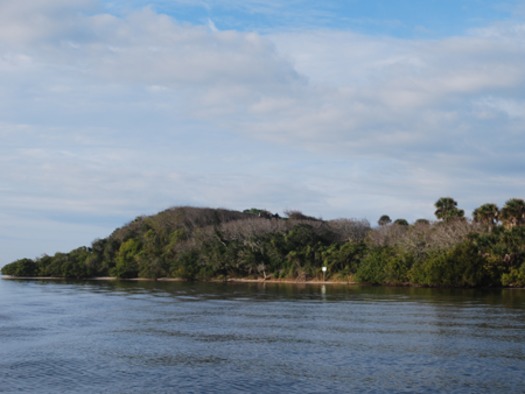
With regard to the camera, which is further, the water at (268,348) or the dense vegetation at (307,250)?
the dense vegetation at (307,250)

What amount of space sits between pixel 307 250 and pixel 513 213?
3105 centimetres

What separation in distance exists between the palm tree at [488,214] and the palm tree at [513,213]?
1.84 m

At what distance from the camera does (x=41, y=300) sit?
63.0 metres

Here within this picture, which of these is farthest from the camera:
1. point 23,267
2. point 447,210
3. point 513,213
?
point 23,267

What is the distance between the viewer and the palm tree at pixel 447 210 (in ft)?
286

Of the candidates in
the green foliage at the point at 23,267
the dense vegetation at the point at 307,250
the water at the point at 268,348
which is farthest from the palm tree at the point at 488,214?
the green foliage at the point at 23,267

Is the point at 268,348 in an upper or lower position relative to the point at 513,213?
lower

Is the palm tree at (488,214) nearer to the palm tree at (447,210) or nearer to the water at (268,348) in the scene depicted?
the palm tree at (447,210)

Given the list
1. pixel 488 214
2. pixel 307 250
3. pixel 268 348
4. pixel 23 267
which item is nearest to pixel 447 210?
pixel 488 214

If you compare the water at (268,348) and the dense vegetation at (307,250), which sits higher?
the dense vegetation at (307,250)

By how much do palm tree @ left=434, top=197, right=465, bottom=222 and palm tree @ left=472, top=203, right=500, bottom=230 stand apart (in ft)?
17.9

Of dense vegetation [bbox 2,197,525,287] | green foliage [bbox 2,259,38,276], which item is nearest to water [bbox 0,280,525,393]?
dense vegetation [bbox 2,197,525,287]

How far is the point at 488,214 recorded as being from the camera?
263 ft

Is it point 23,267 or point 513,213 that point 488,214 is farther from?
point 23,267
